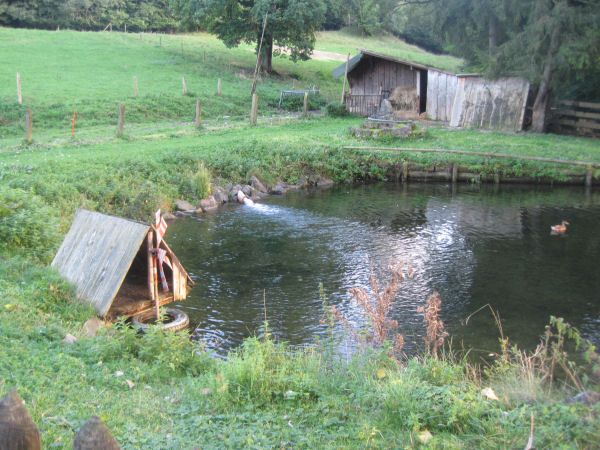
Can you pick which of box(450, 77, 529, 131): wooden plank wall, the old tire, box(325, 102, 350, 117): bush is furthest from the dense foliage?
the old tire

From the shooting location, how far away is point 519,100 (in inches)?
1313

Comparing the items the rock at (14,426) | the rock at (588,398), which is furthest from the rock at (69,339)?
the rock at (588,398)

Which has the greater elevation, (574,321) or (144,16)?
(144,16)

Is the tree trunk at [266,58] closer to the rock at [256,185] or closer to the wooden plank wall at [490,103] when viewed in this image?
the wooden plank wall at [490,103]

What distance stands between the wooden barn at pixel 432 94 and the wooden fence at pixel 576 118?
2252mm

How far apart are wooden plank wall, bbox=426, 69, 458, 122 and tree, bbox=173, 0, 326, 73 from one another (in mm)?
11839

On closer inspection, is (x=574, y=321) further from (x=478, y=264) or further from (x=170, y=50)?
(x=170, y=50)

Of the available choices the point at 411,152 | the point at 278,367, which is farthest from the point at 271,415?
the point at 411,152

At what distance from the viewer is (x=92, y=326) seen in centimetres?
1045

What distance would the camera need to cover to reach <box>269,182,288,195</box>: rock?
83.0 feet

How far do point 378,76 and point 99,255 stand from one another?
3138cm

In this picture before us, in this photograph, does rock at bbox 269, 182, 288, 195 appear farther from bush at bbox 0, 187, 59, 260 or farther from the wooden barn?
the wooden barn

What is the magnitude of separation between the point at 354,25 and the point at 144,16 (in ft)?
81.3

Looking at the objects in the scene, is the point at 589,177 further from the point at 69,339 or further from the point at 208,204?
the point at 69,339
